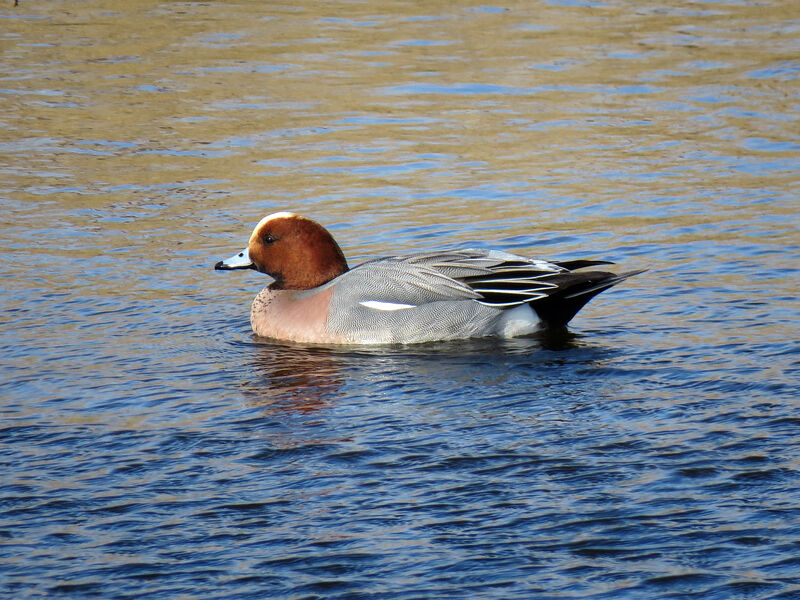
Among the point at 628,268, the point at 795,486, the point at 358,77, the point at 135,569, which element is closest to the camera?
the point at 135,569

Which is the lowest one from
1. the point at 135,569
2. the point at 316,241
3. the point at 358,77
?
the point at 135,569

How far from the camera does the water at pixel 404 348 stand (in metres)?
4.90

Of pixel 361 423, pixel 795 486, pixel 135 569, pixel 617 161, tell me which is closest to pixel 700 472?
pixel 795 486

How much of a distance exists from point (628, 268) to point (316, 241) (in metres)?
2.27

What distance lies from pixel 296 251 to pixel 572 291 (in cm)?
183

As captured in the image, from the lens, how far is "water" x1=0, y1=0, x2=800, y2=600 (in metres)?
4.90

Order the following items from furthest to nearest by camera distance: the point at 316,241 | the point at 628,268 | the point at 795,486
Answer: the point at 628,268
the point at 316,241
the point at 795,486

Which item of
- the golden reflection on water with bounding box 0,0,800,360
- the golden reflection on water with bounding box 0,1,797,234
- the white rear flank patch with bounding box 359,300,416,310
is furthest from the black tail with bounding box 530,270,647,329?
the golden reflection on water with bounding box 0,1,797,234

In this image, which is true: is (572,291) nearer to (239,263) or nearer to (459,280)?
(459,280)

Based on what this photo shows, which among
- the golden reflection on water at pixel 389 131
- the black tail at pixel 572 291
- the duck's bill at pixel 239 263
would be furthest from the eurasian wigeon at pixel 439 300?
the golden reflection on water at pixel 389 131

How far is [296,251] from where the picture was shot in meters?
8.48

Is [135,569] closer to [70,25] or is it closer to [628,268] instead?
[628,268]

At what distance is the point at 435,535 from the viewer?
16.3 feet

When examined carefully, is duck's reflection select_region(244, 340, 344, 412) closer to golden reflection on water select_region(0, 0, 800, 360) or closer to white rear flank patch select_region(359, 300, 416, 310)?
white rear flank patch select_region(359, 300, 416, 310)
